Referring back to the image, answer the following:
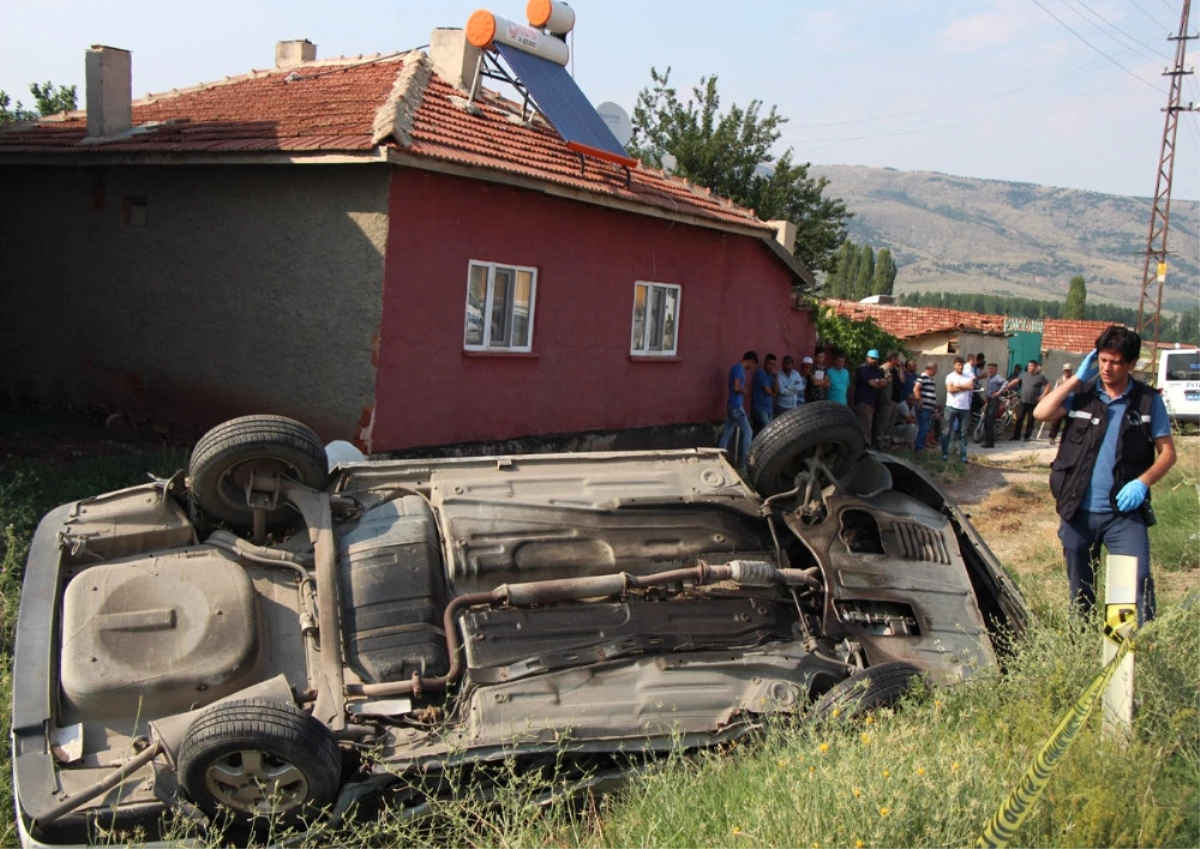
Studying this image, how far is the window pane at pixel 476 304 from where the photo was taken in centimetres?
1202

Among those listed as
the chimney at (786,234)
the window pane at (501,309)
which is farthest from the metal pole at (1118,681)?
the chimney at (786,234)

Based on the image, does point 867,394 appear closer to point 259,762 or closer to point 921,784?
point 921,784

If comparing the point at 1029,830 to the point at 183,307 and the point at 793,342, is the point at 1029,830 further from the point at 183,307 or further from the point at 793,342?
the point at 793,342

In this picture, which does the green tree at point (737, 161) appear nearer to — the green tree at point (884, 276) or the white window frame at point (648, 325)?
the white window frame at point (648, 325)

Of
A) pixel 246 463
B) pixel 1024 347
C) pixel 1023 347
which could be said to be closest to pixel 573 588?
pixel 246 463

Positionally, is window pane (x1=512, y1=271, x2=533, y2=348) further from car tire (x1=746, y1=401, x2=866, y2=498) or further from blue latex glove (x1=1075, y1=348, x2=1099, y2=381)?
blue latex glove (x1=1075, y1=348, x2=1099, y2=381)

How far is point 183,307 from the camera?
12.2 m

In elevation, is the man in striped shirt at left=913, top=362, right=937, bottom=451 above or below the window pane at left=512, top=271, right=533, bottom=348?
below

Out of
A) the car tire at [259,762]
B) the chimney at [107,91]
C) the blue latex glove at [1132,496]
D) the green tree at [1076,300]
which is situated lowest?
the car tire at [259,762]

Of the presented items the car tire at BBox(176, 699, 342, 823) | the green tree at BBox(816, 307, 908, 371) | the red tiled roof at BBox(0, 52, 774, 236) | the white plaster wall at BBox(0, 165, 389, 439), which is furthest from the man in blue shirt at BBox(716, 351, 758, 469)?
the car tire at BBox(176, 699, 342, 823)

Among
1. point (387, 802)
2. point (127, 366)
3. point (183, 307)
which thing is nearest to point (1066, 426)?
point (387, 802)

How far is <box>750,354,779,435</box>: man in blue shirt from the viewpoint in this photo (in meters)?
15.3

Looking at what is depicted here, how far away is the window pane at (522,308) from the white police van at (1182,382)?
18399 millimetres

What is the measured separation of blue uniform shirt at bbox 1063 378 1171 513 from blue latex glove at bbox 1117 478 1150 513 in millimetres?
133
